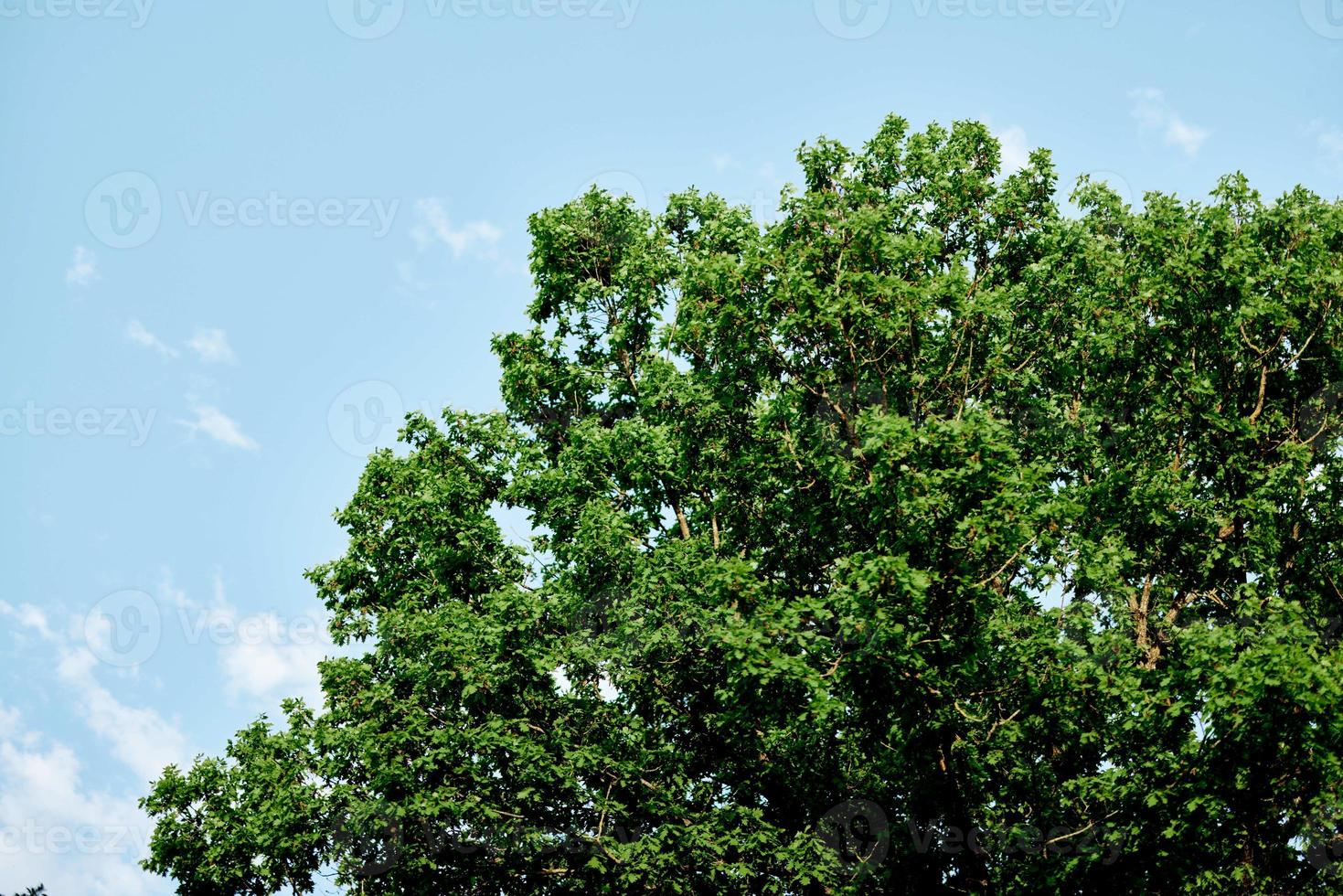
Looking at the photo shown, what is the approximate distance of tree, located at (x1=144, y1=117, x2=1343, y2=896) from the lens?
15.8 m

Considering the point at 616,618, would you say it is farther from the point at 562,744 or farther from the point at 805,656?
the point at 805,656

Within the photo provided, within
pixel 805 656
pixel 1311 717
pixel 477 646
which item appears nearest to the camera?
pixel 1311 717

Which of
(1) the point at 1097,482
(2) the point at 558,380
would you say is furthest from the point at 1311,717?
(2) the point at 558,380

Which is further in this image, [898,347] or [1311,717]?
[898,347]

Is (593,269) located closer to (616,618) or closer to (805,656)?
(616,618)

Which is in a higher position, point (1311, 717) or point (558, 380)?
point (558, 380)

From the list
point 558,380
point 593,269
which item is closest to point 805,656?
point 558,380

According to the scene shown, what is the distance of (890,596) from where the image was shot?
50.0 feet

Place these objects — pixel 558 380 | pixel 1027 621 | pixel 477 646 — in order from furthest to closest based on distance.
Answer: pixel 558 380 → pixel 477 646 → pixel 1027 621

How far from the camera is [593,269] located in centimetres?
2397

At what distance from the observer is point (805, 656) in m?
16.4

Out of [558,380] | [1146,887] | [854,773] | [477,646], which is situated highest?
[558,380]

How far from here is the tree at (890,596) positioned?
51.8 feet

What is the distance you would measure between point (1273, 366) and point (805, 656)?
384 inches
